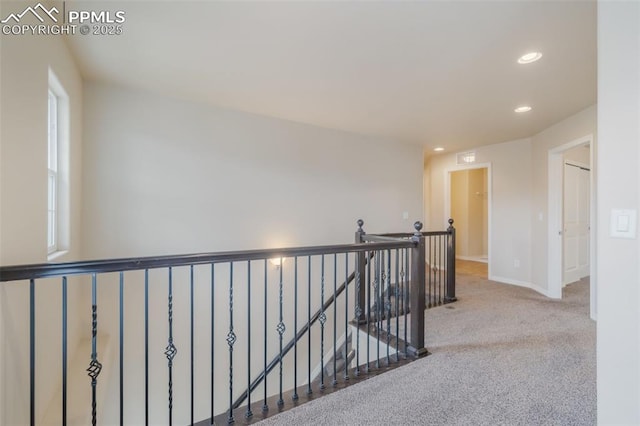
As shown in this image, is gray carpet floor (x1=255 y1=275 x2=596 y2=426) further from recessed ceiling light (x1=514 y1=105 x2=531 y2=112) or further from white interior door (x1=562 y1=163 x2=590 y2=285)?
recessed ceiling light (x1=514 y1=105 x2=531 y2=112)

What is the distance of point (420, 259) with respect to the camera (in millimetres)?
2455

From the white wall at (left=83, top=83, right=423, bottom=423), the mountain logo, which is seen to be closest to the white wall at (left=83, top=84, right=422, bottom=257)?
the white wall at (left=83, top=83, right=423, bottom=423)

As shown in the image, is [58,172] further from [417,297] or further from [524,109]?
[524,109]

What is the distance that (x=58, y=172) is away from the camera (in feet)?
7.87

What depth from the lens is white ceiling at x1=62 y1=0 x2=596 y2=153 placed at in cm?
183

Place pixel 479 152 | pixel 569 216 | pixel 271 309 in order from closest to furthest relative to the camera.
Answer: pixel 271 309 < pixel 569 216 < pixel 479 152

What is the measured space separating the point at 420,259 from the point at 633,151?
4.76 feet

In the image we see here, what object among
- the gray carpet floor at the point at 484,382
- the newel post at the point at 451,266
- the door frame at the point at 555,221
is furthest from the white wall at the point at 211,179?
the door frame at the point at 555,221

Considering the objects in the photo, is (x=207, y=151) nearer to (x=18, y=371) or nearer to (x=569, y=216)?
(x=18, y=371)

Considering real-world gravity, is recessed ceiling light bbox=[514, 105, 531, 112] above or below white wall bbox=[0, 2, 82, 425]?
above

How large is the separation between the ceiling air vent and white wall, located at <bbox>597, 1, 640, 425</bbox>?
4.56m

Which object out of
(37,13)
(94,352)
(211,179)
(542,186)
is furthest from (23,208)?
(542,186)

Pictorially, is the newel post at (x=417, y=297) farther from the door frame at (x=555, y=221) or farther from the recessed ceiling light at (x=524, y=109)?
the door frame at (x=555, y=221)

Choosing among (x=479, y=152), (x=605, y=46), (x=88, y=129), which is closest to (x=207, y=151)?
(x=88, y=129)
